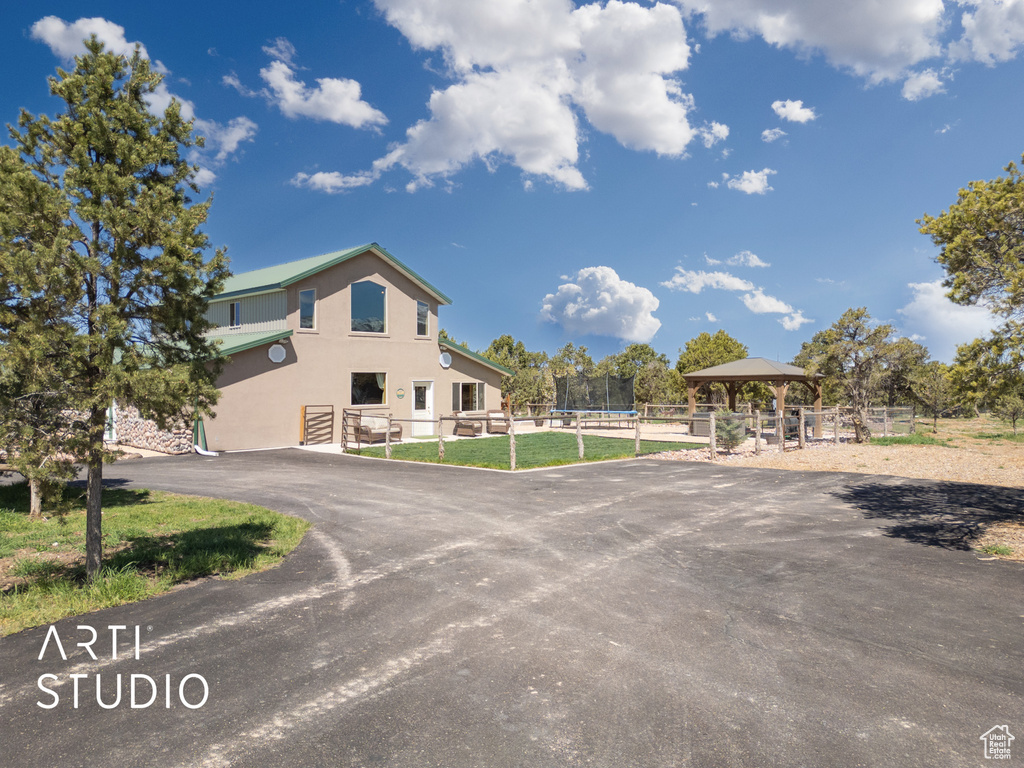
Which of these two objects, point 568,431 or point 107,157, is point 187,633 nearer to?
point 107,157

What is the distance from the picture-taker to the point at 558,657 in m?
4.48

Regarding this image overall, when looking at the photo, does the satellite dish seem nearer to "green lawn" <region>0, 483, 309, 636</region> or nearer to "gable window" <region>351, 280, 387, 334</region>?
"gable window" <region>351, 280, 387, 334</region>


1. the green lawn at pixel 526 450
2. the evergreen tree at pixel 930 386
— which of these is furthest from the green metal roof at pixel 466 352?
the evergreen tree at pixel 930 386

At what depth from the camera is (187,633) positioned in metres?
4.86

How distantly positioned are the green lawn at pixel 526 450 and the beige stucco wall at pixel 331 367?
11.2 feet

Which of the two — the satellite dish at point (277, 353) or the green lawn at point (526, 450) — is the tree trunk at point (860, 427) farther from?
the satellite dish at point (277, 353)

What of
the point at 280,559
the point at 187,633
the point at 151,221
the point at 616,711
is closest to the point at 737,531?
the point at 616,711

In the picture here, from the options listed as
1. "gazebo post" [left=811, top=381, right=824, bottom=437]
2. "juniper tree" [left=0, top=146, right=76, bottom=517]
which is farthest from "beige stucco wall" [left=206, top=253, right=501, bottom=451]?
"gazebo post" [left=811, top=381, right=824, bottom=437]

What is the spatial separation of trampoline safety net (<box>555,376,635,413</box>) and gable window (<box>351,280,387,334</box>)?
48.3 feet

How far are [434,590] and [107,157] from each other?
5.58 meters

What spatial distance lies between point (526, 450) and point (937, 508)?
1209 centimetres

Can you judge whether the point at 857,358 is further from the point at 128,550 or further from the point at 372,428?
the point at 128,550

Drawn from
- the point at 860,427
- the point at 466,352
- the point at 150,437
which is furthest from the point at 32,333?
the point at 860,427

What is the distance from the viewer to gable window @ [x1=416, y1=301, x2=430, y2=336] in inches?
1053
